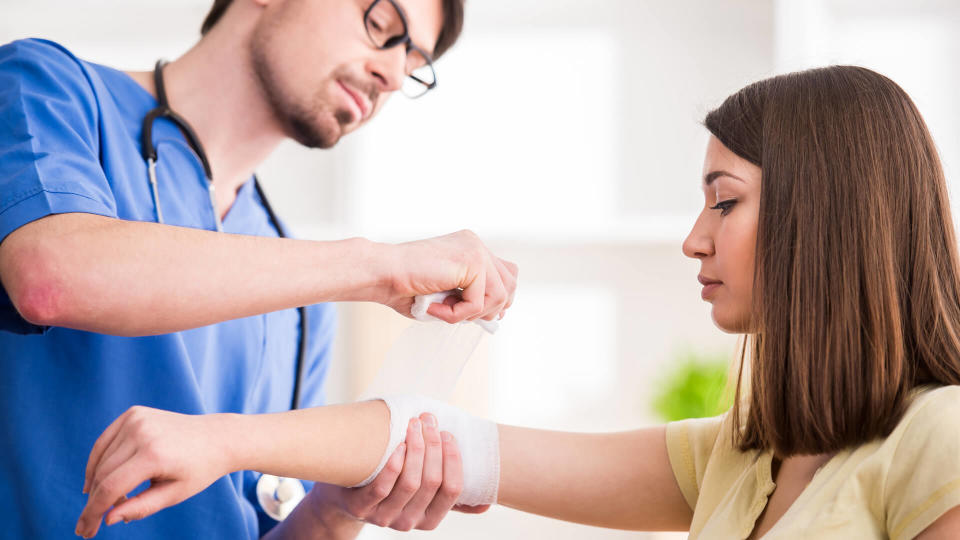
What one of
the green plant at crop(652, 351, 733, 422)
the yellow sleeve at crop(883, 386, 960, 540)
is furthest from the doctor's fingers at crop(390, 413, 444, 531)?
the green plant at crop(652, 351, 733, 422)

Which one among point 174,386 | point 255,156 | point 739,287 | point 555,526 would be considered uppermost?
point 255,156

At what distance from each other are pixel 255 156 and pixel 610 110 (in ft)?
4.66

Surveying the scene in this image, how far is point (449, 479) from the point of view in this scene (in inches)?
40.6

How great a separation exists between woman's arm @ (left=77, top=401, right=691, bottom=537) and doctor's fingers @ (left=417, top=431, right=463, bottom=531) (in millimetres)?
70

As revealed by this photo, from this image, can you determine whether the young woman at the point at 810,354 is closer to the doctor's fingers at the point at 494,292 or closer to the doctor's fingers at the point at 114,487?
the doctor's fingers at the point at 114,487

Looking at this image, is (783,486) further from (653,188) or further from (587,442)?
(653,188)

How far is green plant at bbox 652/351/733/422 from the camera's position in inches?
84.0

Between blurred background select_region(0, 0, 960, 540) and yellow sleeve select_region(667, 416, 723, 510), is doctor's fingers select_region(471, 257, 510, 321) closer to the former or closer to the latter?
yellow sleeve select_region(667, 416, 723, 510)

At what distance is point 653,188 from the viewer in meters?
2.51

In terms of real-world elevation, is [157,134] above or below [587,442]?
above

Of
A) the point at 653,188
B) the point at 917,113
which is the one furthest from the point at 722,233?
the point at 653,188

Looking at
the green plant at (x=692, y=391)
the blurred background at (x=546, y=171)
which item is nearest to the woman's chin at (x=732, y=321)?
the green plant at (x=692, y=391)

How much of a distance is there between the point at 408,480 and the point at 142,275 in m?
0.40

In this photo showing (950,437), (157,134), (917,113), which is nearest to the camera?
(950,437)
